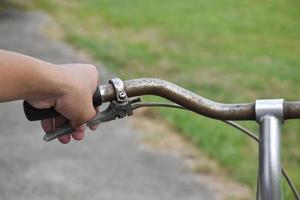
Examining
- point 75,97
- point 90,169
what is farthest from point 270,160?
point 90,169

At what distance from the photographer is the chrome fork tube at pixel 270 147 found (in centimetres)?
127

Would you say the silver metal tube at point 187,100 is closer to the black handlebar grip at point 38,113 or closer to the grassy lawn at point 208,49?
the black handlebar grip at point 38,113

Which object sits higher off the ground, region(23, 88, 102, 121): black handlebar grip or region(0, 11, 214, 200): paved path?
region(0, 11, 214, 200): paved path

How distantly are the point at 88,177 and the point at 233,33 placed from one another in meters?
4.84

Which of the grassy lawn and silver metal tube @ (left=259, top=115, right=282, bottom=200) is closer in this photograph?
silver metal tube @ (left=259, top=115, right=282, bottom=200)

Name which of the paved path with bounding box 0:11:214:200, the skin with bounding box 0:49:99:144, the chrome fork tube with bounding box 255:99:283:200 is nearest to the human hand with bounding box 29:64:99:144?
the skin with bounding box 0:49:99:144

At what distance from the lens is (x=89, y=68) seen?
141cm

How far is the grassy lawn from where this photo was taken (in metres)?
5.22

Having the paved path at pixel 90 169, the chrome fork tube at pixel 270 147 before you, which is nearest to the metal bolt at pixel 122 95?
the chrome fork tube at pixel 270 147

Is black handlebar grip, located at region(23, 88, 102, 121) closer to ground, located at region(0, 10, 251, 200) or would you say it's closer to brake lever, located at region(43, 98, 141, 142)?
brake lever, located at region(43, 98, 141, 142)

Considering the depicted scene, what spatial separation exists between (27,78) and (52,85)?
0.06 meters

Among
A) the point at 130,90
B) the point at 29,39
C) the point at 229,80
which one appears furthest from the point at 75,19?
the point at 130,90

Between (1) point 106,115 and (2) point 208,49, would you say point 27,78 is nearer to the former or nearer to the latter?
(1) point 106,115

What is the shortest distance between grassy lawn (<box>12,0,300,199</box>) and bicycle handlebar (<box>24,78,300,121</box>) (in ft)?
9.44
